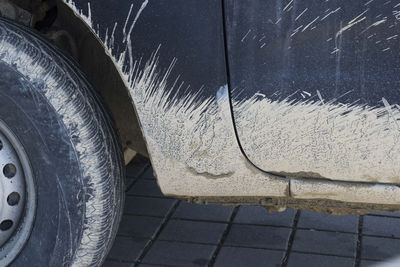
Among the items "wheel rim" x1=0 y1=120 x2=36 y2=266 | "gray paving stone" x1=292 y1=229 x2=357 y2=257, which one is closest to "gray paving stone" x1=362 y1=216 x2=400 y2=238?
"gray paving stone" x1=292 y1=229 x2=357 y2=257

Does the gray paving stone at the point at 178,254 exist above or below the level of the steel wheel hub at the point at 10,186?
below

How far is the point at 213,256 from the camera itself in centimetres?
266

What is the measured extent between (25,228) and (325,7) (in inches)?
45.1

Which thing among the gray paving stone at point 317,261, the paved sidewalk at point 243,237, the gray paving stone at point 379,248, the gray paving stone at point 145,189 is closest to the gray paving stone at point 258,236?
the paved sidewalk at point 243,237

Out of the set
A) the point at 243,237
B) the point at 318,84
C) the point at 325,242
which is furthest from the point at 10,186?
the point at 325,242

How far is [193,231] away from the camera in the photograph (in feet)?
9.52

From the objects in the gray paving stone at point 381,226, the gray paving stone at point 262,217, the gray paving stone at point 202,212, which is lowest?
the gray paving stone at point 381,226

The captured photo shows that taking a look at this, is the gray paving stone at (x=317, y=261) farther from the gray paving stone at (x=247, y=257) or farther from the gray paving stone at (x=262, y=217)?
the gray paving stone at (x=262, y=217)

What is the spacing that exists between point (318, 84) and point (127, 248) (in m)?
1.29

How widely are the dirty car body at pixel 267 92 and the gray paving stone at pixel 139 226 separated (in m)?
0.96

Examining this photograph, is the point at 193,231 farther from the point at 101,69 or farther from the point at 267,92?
the point at 267,92

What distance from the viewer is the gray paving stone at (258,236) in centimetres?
277

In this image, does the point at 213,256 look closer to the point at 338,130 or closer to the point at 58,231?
the point at 58,231

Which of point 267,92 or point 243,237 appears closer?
point 267,92
